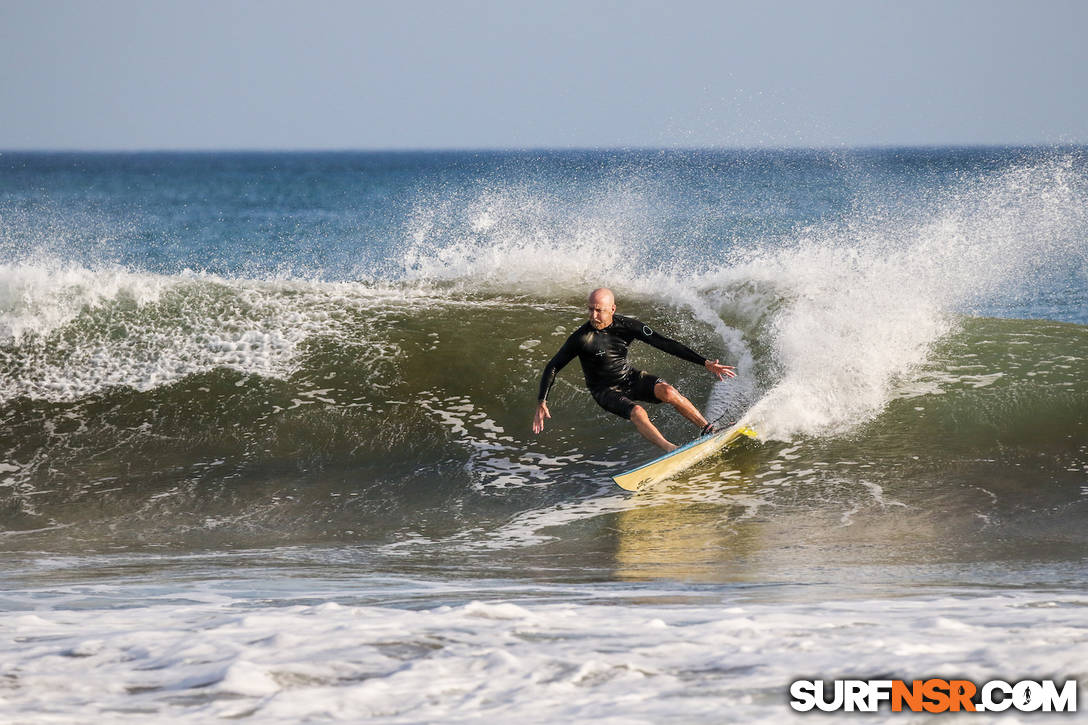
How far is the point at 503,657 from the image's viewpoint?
11.6 ft

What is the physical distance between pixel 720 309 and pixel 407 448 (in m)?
5.21

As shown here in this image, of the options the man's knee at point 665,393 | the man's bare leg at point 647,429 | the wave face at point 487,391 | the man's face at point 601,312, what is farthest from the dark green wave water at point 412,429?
the man's face at point 601,312

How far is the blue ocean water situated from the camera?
3.44 metres

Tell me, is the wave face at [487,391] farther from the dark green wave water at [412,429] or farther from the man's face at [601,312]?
the man's face at [601,312]

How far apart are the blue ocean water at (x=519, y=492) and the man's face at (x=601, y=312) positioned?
1234 millimetres

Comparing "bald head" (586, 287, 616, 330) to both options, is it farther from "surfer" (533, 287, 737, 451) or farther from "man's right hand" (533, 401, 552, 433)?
"man's right hand" (533, 401, 552, 433)

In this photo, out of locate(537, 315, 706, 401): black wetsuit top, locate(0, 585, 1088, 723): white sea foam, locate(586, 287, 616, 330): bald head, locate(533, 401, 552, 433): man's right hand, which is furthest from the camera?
locate(537, 315, 706, 401): black wetsuit top

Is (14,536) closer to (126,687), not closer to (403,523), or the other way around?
(403,523)

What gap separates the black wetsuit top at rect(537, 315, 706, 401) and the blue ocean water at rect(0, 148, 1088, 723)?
2.57ft

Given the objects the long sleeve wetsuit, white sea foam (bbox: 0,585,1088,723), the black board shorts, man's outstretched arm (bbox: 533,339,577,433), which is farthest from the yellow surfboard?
white sea foam (bbox: 0,585,1088,723)

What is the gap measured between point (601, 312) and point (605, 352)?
0.34m

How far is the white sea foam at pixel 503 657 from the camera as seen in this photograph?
312 cm

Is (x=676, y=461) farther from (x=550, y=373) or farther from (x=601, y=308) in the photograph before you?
(x=601, y=308)

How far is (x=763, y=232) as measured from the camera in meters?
33.6
